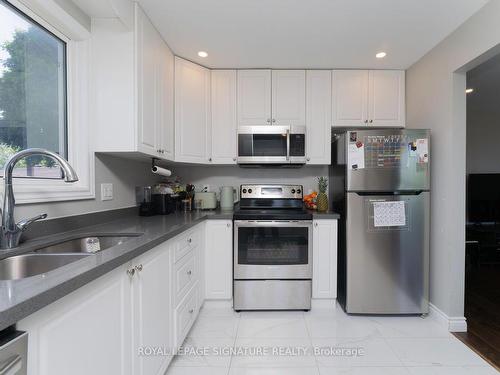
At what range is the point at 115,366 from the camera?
92 cm

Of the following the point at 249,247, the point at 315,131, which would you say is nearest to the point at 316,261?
the point at 249,247

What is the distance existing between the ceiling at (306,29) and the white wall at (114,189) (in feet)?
3.48

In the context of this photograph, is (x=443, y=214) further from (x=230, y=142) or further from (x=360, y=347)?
(x=230, y=142)

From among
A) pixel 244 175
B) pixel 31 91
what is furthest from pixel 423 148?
pixel 31 91

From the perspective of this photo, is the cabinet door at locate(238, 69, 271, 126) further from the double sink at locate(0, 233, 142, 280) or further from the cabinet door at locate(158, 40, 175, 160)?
the double sink at locate(0, 233, 142, 280)

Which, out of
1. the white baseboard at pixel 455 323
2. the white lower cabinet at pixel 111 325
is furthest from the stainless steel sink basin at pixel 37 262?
the white baseboard at pixel 455 323

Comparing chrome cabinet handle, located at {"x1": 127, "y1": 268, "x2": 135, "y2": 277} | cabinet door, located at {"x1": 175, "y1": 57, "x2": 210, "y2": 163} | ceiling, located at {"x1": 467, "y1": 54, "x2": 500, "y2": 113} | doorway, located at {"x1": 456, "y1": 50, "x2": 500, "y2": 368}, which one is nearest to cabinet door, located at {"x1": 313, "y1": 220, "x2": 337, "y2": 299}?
doorway, located at {"x1": 456, "y1": 50, "x2": 500, "y2": 368}

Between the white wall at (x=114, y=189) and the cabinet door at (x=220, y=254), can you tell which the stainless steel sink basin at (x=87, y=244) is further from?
the cabinet door at (x=220, y=254)

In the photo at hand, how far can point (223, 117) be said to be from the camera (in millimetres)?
2484

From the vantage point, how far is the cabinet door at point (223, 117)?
8.09 feet

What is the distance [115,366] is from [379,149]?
214 centimetres

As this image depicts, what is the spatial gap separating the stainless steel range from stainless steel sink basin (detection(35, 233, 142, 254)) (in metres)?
1.00

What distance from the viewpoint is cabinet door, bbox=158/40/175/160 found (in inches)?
76.8

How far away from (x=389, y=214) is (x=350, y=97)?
46.8 inches
